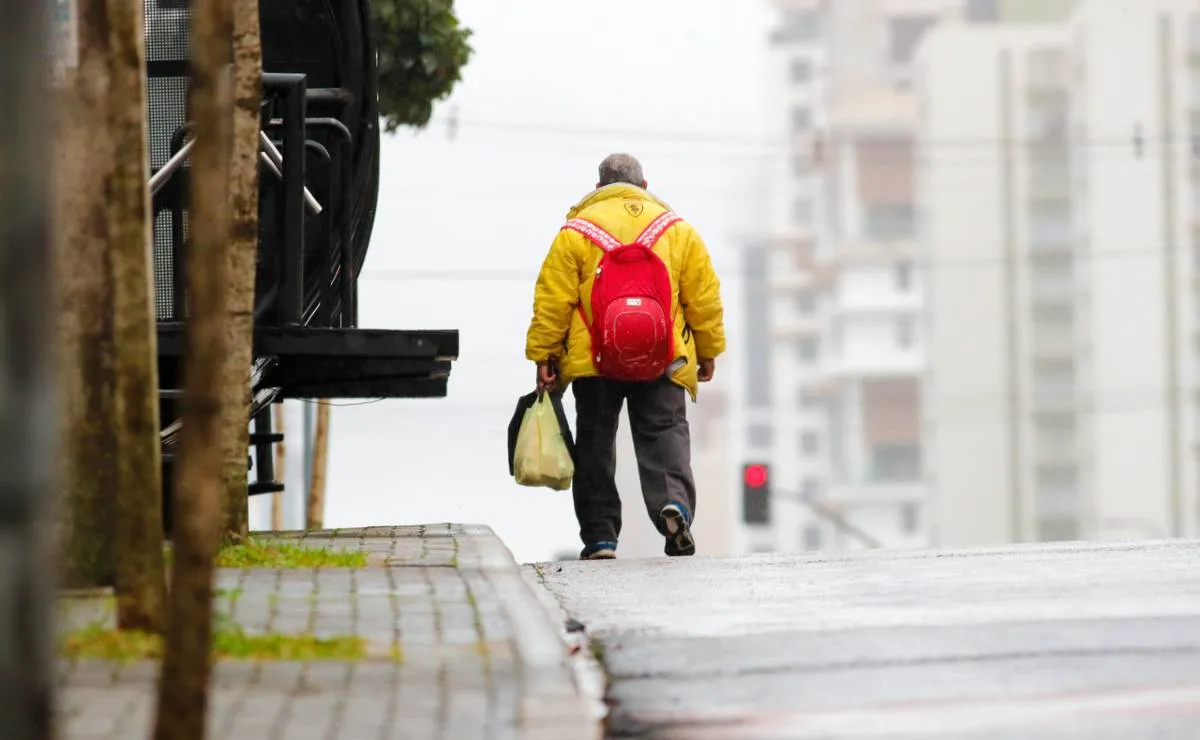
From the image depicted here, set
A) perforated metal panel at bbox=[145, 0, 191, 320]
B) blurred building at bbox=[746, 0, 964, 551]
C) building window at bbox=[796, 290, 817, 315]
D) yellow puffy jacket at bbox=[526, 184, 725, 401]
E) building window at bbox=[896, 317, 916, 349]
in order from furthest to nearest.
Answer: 1. building window at bbox=[796, 290, 817, 315]
2. blurred building at bbox=[746, 0, 964, 551]
3. building window at bbox=[896, 317, 916, 349]
4. perforated metal panel at bbox=[145, 0, 191, 320]
5. yellow puffy jacket at bbox=[526, 184, 725, 401]

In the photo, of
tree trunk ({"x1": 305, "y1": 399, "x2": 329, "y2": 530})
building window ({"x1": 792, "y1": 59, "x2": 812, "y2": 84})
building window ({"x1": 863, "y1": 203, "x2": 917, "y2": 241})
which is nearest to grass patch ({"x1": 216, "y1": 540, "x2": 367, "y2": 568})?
tree trunk ({"x1": 305, "y1": 399, "x2": 329, "y2": 530})

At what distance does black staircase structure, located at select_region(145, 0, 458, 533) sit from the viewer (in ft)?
35.6

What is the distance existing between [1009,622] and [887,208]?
6418 inches

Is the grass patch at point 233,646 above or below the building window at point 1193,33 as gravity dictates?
below

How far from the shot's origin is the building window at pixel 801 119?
185550mm

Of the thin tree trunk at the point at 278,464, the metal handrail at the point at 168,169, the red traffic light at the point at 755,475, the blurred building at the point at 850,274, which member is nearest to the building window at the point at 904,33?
the blurred building at the point at 850,274

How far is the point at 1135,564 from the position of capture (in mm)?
9656

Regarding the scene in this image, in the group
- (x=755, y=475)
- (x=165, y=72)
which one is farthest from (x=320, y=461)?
(x=755, y=475)

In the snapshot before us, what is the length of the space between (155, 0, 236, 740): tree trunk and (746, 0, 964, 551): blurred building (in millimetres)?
149045

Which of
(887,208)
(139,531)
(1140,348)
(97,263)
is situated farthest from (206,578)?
(887,208)

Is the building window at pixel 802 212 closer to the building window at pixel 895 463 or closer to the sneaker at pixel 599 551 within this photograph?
the building window at pixel 895 463

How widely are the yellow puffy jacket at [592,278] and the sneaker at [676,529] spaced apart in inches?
22.0

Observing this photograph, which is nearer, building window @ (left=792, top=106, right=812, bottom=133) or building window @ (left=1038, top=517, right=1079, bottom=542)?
building window @ (left=1038, top=517, right=1079, bottom=542)

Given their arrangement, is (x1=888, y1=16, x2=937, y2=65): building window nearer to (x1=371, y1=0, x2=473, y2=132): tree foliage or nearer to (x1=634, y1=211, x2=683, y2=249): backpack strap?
(x1=371, y1=0, x2=473, y2=132): tree foliage
